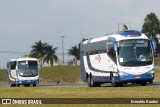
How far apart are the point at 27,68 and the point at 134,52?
26552 mm

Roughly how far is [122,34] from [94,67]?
5806 mm

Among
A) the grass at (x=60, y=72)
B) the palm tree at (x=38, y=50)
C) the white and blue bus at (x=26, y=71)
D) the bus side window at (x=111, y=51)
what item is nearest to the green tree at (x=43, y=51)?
the palm tree at (x=38, y=50)

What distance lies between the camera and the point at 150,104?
1981 centimetres

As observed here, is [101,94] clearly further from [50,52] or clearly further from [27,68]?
[50,52]

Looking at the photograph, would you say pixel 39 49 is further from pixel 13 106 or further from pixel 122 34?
pixel 13 106

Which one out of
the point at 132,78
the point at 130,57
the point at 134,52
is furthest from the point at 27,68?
the point at 134,52

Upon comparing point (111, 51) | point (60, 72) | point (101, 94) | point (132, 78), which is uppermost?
point (60, 72)

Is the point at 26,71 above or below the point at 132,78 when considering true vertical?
above

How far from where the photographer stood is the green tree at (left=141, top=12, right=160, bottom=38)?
121 m

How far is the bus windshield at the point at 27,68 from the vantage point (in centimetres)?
6488

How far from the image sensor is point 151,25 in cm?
12106

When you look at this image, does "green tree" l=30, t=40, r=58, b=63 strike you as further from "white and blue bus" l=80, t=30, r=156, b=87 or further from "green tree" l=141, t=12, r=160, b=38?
"white and blue bus" l=80, t=30, r=156, b=87

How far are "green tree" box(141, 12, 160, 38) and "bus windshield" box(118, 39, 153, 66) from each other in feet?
263

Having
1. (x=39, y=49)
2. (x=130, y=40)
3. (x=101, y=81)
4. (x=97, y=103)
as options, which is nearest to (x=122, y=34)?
(x=130, y=40)
